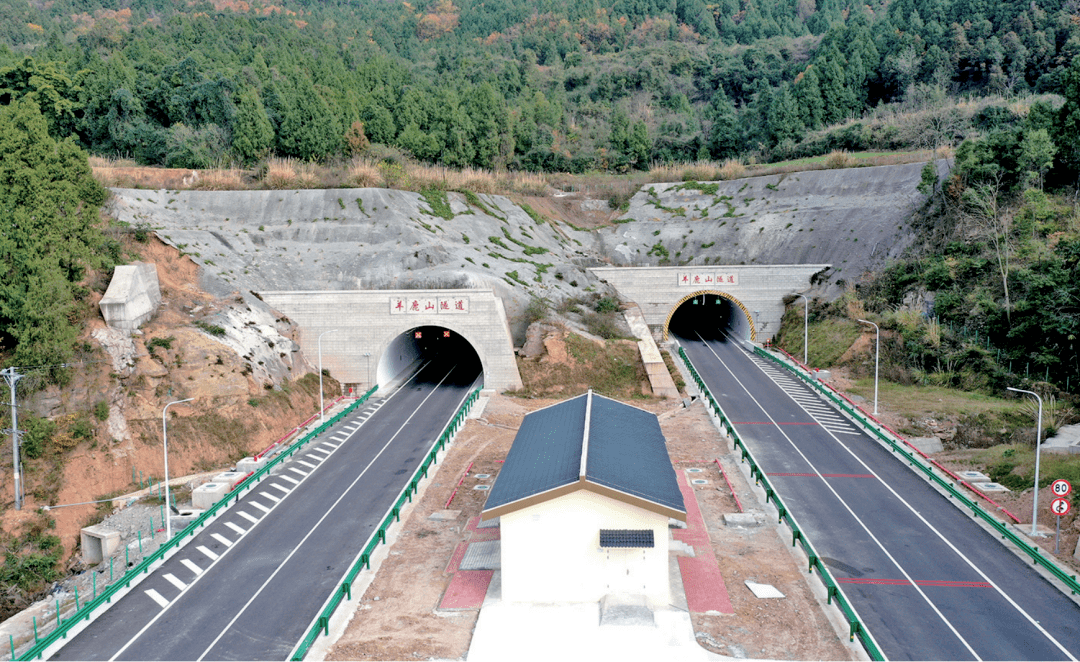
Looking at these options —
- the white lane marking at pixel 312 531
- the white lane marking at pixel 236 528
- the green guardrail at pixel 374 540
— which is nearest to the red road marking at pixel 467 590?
the green guardrail at pixel 374 540

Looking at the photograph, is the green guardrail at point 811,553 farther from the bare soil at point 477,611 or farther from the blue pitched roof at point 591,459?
the blue pitched roof at point 591,459

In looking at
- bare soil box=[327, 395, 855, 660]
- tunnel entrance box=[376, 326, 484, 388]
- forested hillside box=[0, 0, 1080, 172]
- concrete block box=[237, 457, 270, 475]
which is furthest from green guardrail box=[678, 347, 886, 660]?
forested hillside box=[0, 0, 1080, 172]

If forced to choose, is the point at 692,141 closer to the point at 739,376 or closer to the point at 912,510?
the point at 739,376

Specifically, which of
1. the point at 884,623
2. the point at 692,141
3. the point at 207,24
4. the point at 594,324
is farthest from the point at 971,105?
the point at 207,24

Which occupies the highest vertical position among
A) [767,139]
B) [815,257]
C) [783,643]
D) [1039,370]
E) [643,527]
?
[767,139]

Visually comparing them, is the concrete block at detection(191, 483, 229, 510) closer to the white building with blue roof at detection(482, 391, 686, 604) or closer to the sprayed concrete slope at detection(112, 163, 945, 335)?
the white building with blue roof at detection(482, 391, 686, 604)

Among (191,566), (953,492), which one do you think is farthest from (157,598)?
(953,492)

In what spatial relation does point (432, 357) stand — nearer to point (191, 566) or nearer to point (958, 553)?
point (191, 566)
